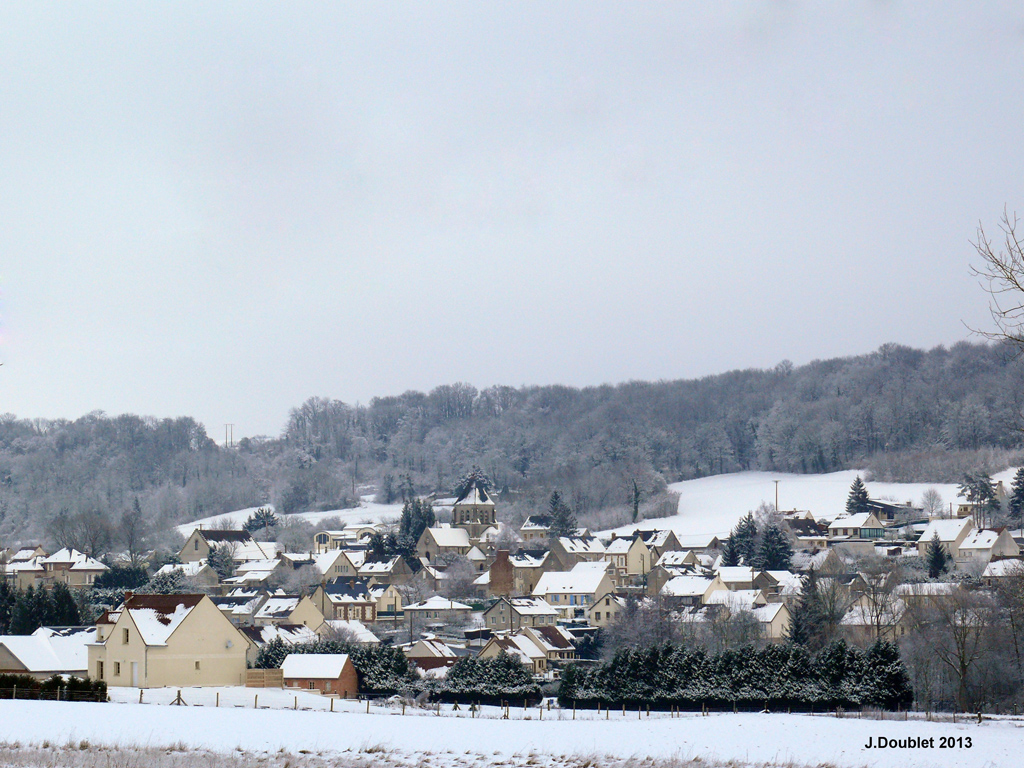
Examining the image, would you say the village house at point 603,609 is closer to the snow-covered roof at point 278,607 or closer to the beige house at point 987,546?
the snow-covered roof at point 278,607

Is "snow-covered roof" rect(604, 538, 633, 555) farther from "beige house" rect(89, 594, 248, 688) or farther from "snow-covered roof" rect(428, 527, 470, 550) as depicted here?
"beige house" rect(89, 594, 248, 688)

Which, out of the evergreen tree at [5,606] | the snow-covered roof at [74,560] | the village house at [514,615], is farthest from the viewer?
the snow-covered roof at [74,560]

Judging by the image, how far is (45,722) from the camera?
2592 cm

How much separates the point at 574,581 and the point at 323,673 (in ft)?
153

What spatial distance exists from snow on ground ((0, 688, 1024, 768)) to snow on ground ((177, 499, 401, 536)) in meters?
121

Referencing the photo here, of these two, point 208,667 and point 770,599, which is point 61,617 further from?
point 770,599

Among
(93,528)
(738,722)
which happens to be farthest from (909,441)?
(738,722)

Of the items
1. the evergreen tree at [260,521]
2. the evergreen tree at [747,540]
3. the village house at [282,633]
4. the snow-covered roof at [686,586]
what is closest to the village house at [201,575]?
the village house at [282,633]

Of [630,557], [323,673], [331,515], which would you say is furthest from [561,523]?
[323,673]

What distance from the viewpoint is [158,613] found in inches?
1625

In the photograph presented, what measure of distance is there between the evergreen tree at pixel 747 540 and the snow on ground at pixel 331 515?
A: 5900cm

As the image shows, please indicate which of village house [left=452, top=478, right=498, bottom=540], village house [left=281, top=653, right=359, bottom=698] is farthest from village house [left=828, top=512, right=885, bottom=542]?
village house [left=281, top=653, right=359, bottom=698]

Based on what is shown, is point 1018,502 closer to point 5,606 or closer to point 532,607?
point 532,607

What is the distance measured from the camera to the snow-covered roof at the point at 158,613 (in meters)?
40.1
